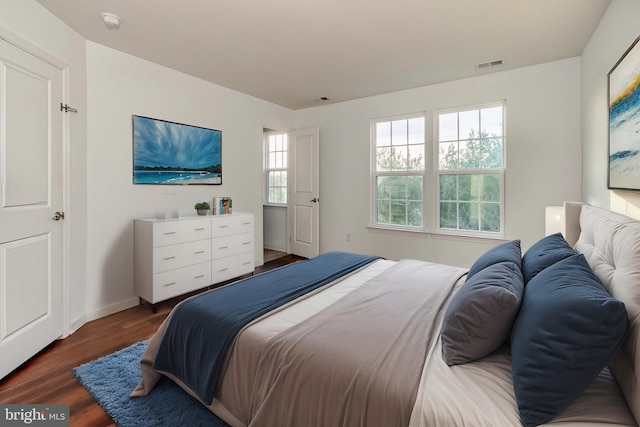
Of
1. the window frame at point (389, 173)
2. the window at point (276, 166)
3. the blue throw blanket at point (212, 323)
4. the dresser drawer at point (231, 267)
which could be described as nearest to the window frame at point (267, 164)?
the window at point (276, 166)

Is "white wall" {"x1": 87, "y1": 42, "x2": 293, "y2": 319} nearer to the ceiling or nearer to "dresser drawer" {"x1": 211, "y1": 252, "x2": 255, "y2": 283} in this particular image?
the ceiling

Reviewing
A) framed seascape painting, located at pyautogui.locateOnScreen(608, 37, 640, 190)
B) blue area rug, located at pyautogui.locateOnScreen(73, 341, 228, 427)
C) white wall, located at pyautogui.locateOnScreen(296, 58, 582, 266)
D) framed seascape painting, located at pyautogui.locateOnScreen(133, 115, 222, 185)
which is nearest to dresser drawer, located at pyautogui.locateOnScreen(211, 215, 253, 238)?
framed seascape painting, located at pyautogui.locateOnScreen(133, 115, 222, 185)

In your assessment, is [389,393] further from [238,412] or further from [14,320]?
[14,320]

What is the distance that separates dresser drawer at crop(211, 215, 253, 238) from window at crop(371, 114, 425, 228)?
182 centimetres

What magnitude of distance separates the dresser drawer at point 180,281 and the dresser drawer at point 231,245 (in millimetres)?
173

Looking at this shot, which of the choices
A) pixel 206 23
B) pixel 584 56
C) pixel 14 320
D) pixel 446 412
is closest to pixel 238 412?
pixel 446 412

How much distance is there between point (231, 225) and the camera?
3730mm

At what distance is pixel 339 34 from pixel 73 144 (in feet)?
7.96

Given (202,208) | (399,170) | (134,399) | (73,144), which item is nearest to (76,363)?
(134,399)

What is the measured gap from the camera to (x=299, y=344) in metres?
1.26

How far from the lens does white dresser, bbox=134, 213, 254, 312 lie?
3.02 metres

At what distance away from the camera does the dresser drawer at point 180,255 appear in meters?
3.02

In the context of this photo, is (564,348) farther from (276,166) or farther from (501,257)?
(276,166)

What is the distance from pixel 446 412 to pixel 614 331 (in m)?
0.49
